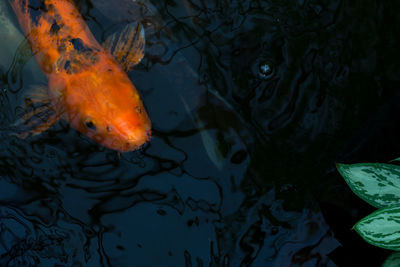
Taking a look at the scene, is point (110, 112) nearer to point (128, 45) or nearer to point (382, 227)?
point (128, 45)

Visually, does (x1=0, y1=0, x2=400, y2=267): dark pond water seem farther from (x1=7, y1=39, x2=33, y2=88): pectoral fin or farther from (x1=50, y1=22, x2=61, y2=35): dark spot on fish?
(x1=50, y1=22, x2=61, y2=35): dark spot on fish

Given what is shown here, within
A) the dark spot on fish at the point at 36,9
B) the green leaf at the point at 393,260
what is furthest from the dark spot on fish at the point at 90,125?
the green leaf at the point at 393,260

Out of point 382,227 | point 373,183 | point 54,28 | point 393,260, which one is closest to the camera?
point 382,227

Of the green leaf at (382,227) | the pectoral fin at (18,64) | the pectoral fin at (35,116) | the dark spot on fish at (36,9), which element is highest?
the dark spot on fish at (36,9)

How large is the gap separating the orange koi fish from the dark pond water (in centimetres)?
8

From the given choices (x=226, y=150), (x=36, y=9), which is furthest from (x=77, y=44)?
(x=226, y=150)

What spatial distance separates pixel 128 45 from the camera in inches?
95.0

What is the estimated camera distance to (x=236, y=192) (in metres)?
2.17

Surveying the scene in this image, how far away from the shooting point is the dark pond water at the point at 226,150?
2.10m

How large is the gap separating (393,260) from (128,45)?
6.41 feet

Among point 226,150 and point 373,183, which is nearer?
point 373,183

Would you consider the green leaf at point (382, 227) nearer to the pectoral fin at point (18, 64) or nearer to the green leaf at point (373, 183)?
the green leaf at point (373, 183)

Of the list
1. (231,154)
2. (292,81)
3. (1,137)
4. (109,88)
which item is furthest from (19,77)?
(292,81)

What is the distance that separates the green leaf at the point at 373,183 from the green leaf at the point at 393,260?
318mm
